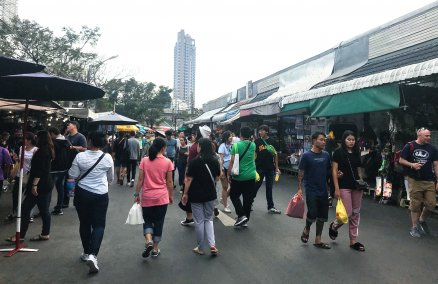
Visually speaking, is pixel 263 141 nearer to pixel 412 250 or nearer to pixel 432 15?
pixel 412 250

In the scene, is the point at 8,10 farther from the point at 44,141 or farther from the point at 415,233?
the point at 415,233

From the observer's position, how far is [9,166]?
5910 mm

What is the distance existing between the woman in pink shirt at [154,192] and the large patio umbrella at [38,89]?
5.00 feet

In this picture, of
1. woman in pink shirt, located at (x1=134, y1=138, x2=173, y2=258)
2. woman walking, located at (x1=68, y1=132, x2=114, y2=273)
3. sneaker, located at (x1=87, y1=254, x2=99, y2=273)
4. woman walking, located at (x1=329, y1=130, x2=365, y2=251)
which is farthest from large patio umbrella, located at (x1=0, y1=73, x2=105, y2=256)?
woman walking, located at (x1=329, y1=130, x2=365, y2=251)

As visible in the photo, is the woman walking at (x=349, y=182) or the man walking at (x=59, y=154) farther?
the man walking at (x=59, y=154)

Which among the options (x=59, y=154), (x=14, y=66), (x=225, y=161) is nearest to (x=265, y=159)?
(x=225, y=161)

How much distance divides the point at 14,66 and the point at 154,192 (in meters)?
2.14

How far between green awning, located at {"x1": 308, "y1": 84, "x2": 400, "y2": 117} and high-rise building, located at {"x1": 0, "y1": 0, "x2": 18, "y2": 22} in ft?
52.0

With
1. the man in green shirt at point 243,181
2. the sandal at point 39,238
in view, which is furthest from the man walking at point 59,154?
the man in green shirt at point 243,181

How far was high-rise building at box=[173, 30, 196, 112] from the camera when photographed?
77375 millimetres

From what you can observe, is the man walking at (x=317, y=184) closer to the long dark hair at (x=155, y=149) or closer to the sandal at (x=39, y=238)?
the long dark hair at (x=155, y=149)

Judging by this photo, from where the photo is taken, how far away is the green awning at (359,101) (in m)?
7.37

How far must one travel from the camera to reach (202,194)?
4656mm

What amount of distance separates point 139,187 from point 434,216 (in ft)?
19.8
